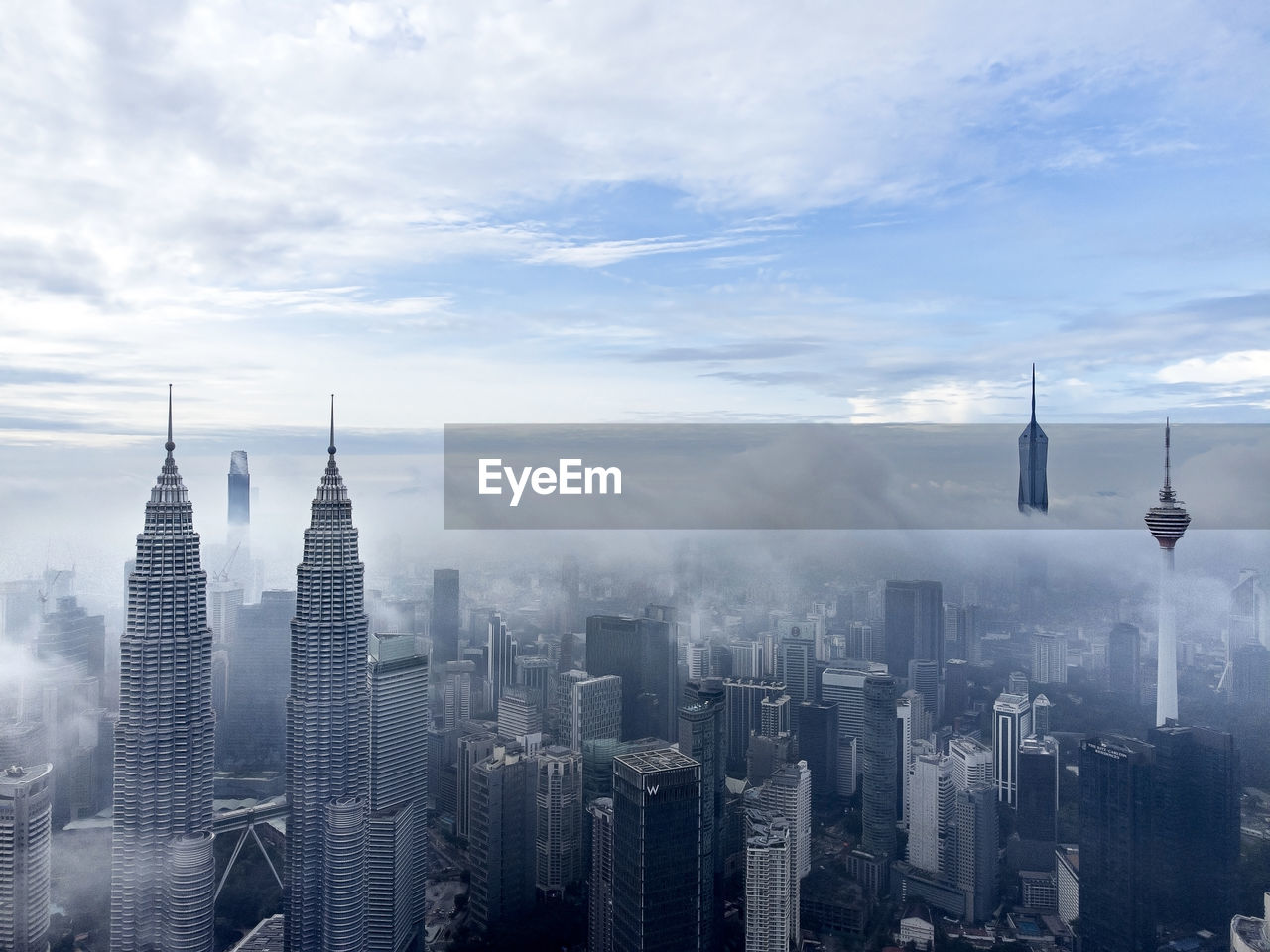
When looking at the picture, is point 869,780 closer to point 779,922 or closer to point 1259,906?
point 779,922

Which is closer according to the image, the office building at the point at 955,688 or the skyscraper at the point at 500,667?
the skyscraper at the point at 500,667

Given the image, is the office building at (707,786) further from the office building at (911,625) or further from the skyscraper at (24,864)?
the skyscraper at (24,864)

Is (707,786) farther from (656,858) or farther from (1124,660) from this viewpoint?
(1124,660)

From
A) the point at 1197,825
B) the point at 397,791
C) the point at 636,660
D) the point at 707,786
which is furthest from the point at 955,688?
the point at 397,791

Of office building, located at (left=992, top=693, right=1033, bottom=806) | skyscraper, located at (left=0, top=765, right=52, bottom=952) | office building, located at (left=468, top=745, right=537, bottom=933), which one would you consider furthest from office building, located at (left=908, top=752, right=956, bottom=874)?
skyscraper, located at (left=0, top=765, right=52, bottom=952)

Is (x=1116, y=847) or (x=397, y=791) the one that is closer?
(x=1116, y=847)

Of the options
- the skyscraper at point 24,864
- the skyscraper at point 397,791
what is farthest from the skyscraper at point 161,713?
the skyscraper at point 397,791
